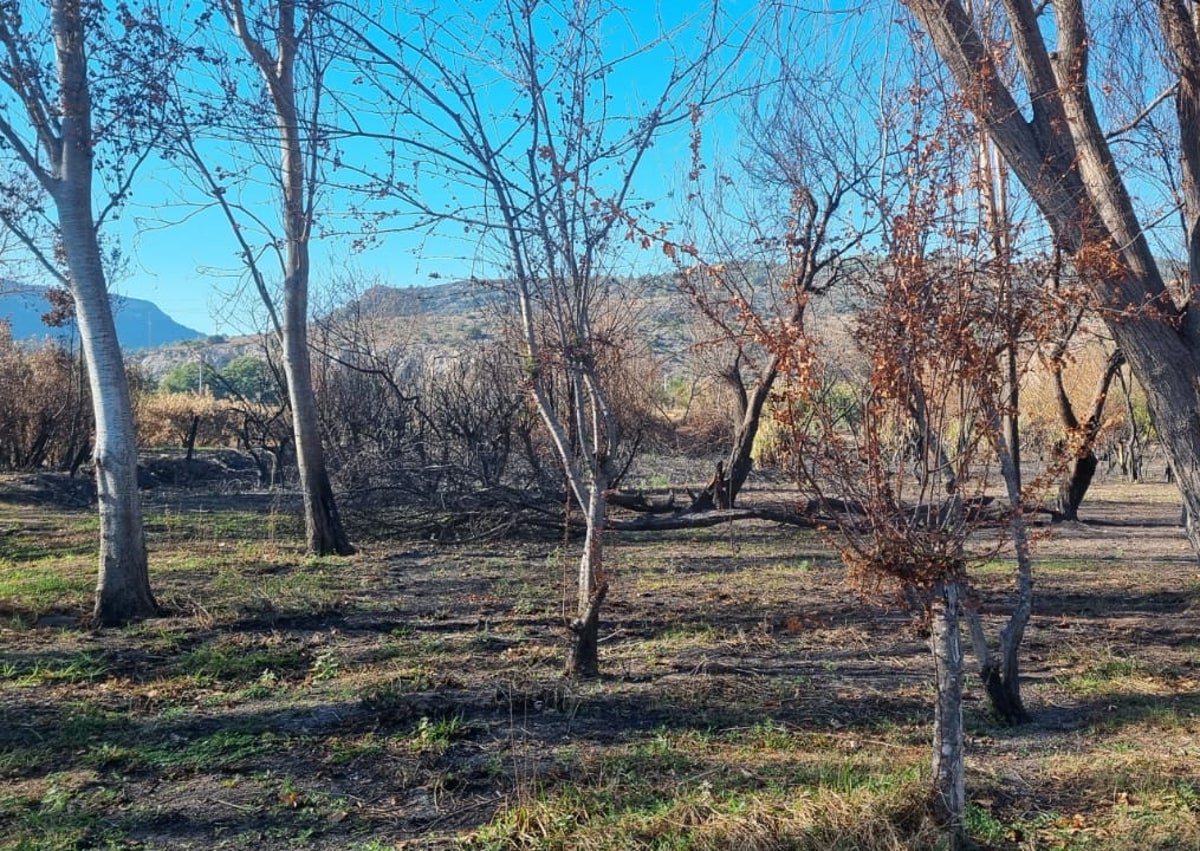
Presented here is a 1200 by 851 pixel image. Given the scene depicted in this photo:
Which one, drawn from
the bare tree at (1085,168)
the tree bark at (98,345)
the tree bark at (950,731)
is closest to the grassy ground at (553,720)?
the tree bark at (950,731)

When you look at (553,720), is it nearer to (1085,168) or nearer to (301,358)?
(1085,168)

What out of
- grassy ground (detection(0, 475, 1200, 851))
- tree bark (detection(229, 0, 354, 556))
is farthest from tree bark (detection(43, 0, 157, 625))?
tree bark (detection(229, 0, 354, 556))

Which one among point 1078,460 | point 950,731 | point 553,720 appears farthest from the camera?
point 1078,460

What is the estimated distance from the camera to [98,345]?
708 cm

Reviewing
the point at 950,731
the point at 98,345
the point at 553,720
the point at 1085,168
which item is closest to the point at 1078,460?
the point at 1085,168

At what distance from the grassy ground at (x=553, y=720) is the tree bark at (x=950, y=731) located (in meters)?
0.12

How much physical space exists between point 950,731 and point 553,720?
2100 millimetres

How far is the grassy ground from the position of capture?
3.66 m

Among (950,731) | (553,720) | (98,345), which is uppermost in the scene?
(98,345)

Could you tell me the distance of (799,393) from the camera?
3520mm

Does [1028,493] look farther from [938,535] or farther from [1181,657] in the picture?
[1181,657]

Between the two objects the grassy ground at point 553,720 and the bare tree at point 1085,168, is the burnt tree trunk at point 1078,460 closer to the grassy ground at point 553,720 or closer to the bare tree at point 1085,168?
the grassy ground at point 553,720

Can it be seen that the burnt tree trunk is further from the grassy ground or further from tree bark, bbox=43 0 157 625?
tree bark, bbox=43 0 157 625

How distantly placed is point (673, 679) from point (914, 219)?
3.16m
